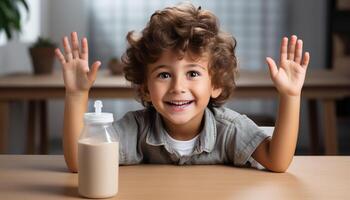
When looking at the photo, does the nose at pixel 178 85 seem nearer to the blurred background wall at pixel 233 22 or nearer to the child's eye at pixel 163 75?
the child's eye at pixel 163 75

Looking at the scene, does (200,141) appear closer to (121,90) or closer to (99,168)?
(99,168)

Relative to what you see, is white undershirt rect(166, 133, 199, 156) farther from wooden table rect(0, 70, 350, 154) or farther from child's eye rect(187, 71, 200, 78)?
wooden table rect(0, 70, 350, 154)

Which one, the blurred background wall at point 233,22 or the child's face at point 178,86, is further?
the blurred background wall at point 233,22

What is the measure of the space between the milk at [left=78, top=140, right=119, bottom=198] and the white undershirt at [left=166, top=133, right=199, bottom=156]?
0.29 metres

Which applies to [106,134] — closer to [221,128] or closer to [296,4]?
[221,128]

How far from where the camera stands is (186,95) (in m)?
1.12

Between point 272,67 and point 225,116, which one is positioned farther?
point 225,116

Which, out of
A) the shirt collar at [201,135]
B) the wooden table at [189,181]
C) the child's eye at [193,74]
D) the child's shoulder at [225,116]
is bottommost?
the wooden table at [189,181]

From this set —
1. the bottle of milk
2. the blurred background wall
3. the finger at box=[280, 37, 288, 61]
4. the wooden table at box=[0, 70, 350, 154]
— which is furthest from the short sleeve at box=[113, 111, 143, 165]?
the blurred background wall

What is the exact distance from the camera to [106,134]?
0.96 m

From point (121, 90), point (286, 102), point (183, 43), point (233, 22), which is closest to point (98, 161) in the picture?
point (183, 43)

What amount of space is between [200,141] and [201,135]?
0.01 m

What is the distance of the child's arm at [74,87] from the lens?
1.13m

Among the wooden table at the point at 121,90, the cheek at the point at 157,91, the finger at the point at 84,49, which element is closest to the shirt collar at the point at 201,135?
the cheek at the point at 157,91
